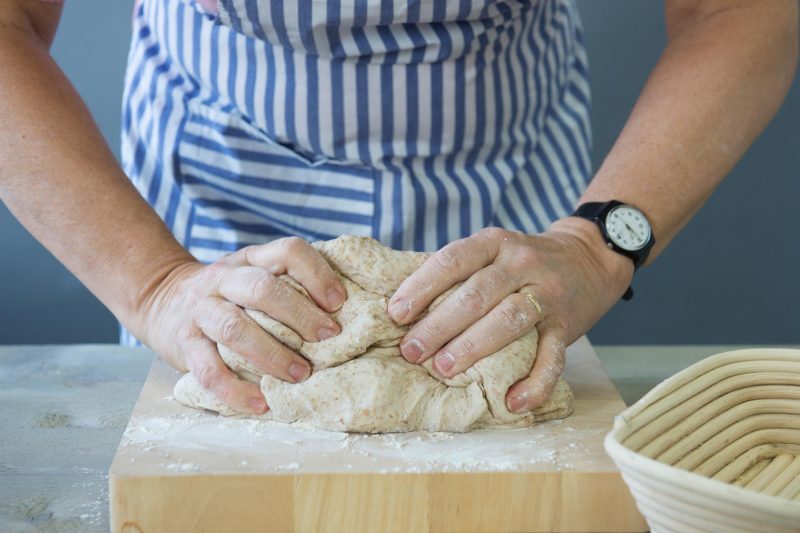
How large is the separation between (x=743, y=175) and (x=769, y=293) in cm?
38

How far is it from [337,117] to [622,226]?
0.49 meters

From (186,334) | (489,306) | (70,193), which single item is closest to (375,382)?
(489,306)

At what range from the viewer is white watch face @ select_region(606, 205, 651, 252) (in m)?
1.53

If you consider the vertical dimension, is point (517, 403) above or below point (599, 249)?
below

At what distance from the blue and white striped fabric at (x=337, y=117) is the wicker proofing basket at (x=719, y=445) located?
69 centimetres

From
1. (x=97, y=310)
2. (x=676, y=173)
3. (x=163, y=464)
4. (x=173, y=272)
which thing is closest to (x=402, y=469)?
(x=163, y=464)

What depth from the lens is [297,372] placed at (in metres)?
1.32

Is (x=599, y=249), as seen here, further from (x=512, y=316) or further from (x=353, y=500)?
(x=353, y=500)

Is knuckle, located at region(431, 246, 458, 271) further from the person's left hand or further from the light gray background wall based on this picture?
the light gray background wall

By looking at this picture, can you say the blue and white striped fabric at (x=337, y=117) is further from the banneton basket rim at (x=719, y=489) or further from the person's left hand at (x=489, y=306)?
the banneton basket rim at (x=719, y=489)

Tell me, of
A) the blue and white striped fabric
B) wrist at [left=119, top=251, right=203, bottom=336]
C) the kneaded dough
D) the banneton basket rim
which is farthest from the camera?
the blue and white striped fabric

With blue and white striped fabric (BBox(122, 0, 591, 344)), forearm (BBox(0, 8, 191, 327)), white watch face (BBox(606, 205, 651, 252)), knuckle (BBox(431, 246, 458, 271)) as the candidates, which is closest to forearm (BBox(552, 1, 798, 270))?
white watch face (BBox(606, 205, 651, 252))

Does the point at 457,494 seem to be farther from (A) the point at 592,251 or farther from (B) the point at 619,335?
(B) the point at 619,335

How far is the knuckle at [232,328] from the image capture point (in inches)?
51.7
